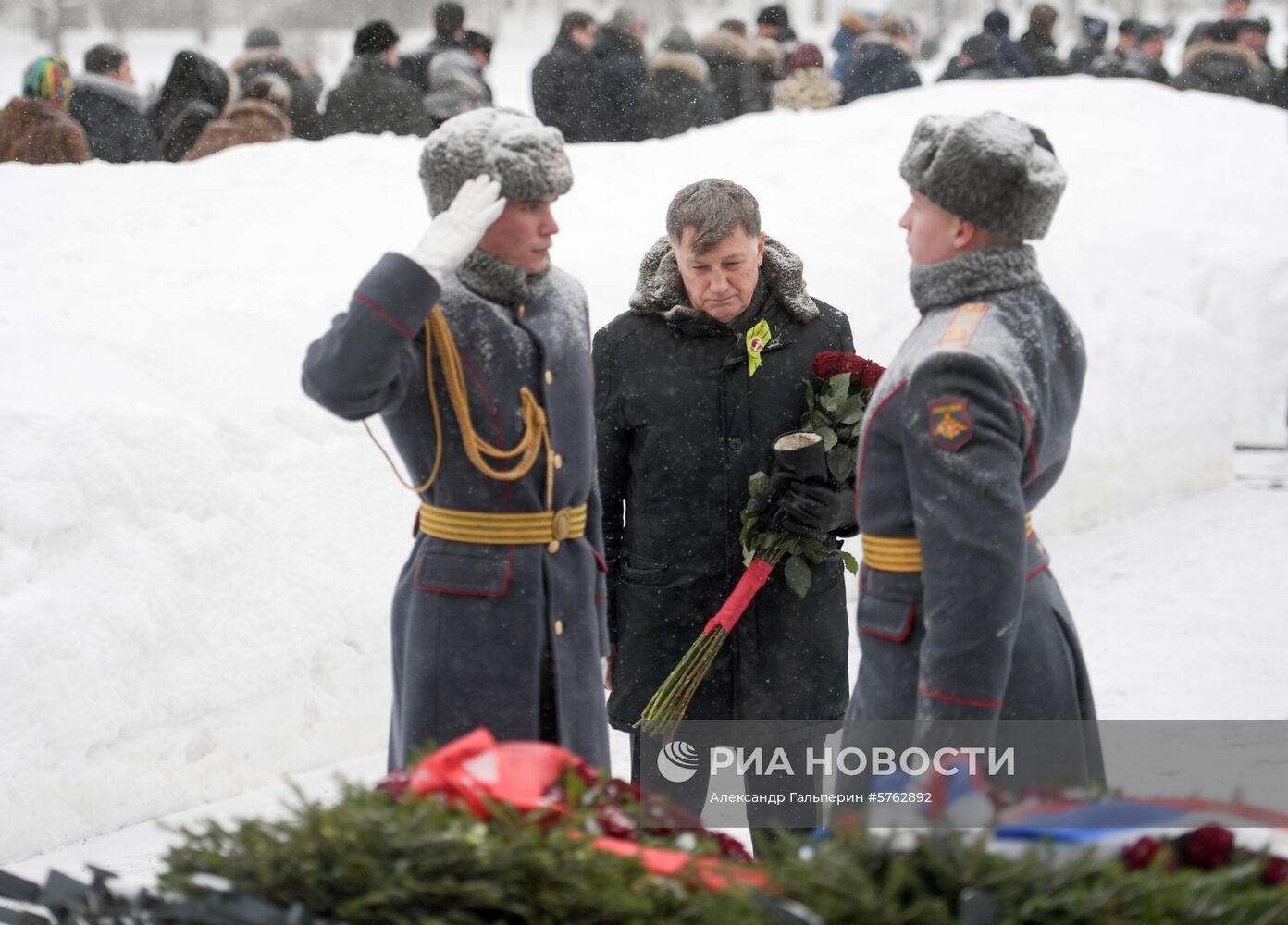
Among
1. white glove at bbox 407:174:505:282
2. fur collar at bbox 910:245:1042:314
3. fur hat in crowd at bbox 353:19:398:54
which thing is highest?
fur hat in crowd at bbox 353:19:398:54

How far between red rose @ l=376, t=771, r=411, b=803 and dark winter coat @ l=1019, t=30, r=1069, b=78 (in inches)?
466

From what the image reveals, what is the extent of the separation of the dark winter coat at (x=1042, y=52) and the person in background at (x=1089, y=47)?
1269 millimetres

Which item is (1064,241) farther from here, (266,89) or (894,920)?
(894,920)

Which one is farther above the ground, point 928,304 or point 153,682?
point 928,304

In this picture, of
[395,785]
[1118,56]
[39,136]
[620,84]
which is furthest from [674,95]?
[395,785]

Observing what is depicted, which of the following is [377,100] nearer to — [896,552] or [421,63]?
[421,63]

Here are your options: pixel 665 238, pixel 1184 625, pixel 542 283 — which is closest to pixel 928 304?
pixel 542 283

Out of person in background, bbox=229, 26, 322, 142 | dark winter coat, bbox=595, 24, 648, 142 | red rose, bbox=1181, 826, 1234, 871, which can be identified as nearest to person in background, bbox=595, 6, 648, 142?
dark winter coat, bbox=595, 24, 648, 142

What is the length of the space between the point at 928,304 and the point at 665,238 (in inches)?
50.5

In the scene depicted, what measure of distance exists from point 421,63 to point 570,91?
1.49 meters

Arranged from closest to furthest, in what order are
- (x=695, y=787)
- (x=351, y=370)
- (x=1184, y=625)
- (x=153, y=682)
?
(x=351, y=370) → (x=695, y=787) → (x=153, y=682) → (x=1184, y=625)

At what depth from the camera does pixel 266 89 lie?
29.3 feet

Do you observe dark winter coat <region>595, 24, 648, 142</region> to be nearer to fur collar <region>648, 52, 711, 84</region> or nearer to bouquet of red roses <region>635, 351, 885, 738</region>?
fur collar <region>648, 52, 711, 84</region>

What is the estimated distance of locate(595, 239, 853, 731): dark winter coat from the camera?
149 inches
